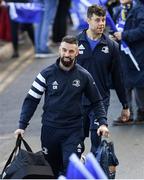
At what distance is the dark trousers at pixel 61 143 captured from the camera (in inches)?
238

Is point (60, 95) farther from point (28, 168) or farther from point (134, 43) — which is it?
point (134, 43)

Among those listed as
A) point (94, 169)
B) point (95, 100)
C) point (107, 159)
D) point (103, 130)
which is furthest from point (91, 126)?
point (94, 169)

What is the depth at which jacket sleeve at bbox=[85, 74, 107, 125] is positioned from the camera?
6090 mm

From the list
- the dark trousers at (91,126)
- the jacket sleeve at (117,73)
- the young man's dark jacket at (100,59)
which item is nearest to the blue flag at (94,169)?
the dark trousers at (91,126)

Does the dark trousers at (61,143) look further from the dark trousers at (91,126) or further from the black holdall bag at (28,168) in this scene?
the dark trousers at (91,126)

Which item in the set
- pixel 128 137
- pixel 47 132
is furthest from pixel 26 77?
pixel 47 132

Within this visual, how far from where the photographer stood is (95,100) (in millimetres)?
6176

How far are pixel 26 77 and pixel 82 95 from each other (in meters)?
5.69

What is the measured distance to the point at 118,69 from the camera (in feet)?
23.0

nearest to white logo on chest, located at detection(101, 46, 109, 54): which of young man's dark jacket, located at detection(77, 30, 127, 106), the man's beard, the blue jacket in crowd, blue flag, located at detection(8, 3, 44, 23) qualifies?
young man's dark jacket, located at detection(77, 30, 127, 106)

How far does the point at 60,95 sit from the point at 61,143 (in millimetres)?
461

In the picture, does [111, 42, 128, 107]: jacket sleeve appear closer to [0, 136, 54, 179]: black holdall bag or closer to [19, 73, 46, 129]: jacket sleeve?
[19, 73, 46, 129]: jacket sleeve

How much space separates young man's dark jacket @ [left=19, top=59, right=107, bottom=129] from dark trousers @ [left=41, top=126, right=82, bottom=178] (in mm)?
57

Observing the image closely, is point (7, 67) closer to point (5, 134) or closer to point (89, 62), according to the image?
point (5, 134)
